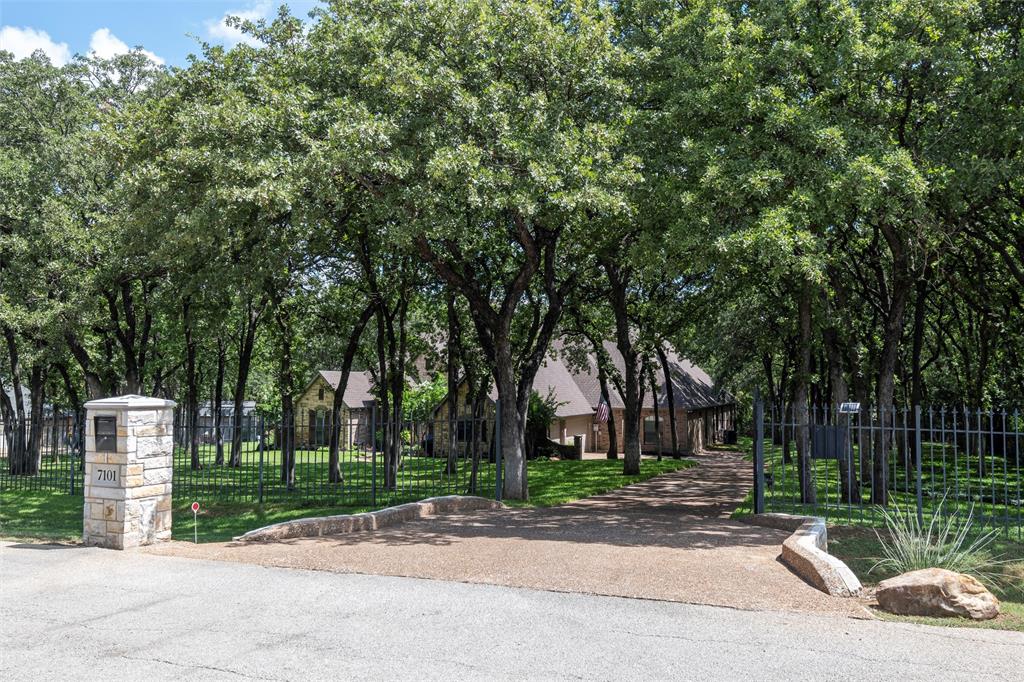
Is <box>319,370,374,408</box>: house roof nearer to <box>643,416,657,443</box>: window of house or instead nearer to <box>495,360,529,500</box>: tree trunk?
<box>643,416,657,443</box>: window of house

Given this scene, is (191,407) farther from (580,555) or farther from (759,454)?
(759,454)

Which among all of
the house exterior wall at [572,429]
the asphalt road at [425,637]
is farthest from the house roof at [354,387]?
the asphalt road at [425,637]

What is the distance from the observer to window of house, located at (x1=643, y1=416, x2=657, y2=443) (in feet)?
139

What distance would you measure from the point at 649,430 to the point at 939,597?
35.2 metres

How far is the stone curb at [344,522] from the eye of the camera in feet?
37.9

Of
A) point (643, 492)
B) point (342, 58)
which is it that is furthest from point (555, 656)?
point (643, 492)

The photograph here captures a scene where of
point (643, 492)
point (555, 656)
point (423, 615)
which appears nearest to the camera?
point (555, 656)

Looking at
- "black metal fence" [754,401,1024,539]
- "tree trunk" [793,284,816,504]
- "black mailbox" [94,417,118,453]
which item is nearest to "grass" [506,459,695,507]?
"black metal fence" [754,401,1024,539]

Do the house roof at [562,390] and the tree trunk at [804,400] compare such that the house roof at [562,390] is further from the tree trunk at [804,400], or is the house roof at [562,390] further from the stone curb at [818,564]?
the stone curb at [818,564]

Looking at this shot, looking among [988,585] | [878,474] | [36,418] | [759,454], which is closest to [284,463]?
[36,418]

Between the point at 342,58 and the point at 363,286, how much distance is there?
8.77 metres

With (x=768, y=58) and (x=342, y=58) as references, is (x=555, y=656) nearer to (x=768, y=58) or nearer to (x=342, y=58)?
(x=768, y=58)

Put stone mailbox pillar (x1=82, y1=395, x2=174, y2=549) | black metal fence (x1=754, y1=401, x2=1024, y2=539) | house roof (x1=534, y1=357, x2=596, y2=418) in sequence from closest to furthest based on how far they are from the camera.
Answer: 1. stone mailbox pillar (x1=82, y1=395, x2=174, y2=549)
2. black metal fence (x1=754, y1=401, x2=1024, y2=539)
3. house roof (x1=534, y1=357, x2=596, y2=418)

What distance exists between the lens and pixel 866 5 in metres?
14.2
